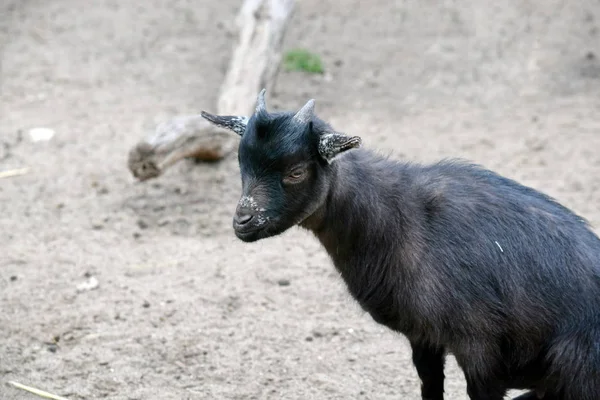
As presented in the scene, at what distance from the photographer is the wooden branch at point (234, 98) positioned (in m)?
9.91

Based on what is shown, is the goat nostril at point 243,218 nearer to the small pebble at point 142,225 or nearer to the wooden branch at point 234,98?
the wooden branch at point 234,98

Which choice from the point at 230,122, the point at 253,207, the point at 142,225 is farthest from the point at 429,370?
A: the point at 142,225

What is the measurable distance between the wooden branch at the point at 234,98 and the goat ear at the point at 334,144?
4.40 metres

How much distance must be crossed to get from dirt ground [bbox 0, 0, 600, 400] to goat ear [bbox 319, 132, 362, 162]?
2.27 metres

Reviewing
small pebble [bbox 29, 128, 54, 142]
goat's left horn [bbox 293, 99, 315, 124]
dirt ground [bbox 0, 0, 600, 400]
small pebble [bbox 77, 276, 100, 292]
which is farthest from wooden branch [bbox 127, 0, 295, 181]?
goat's left horn [bbox 293, 99, 315, 124]

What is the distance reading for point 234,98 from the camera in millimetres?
→ 11297

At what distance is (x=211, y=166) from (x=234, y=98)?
3.41 feet

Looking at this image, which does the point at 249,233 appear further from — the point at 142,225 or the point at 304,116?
the point at 142,225

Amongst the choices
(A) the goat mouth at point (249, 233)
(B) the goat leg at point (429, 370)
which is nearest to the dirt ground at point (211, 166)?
(B) the goat leg at point (429, 370)

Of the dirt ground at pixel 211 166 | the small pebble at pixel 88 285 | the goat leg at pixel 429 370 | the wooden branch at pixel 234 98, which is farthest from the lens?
the wooden branch at pixel 234 98

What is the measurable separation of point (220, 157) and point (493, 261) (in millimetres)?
5468

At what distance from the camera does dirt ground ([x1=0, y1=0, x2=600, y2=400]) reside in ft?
24.9

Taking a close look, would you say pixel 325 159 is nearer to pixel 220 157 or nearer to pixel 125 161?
pixel 220 157

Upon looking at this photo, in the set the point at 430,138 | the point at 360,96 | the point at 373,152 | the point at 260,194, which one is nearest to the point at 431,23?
the point at 360,96
